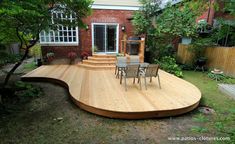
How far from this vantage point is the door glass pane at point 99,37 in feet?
32.7

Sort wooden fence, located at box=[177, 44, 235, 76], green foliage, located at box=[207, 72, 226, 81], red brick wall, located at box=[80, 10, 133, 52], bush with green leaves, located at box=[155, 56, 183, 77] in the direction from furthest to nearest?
red brick wall, located at box=[80, 10, 133, 52]
bush with green leaves, located at box=[155, 56, 183, 77]
wooden fence, located at box=[177, 44, 235, 76]
green foliage, located at box=[207, 72, 226, 81]

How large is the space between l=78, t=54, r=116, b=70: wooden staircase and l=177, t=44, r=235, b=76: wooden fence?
4329 millimetres

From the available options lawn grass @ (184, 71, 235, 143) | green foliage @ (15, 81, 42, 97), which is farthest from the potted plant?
lawn grass @ (184, 71, 235, 143)

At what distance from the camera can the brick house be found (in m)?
9.41

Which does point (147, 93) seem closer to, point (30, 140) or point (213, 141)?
point (213, 141)

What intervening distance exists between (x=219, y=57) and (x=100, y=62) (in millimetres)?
5988

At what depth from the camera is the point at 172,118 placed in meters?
3.63

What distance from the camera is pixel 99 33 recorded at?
395 inches

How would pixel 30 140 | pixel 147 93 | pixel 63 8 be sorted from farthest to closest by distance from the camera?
1. pixel 63 8
2. pixel 147 93
3. pixel 30 140

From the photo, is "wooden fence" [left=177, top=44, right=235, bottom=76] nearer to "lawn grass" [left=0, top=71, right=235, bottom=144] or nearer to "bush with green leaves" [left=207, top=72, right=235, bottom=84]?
"bush with green leaves" [left=207, top=72, right=235, bottom=84]

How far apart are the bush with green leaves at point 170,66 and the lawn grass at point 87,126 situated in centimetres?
316

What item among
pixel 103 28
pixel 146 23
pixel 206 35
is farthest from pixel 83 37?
pixel 206 35

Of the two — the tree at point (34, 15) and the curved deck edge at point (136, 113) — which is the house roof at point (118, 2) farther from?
the curved deck edge at point (136, 113)

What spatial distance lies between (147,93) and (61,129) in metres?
2.48
